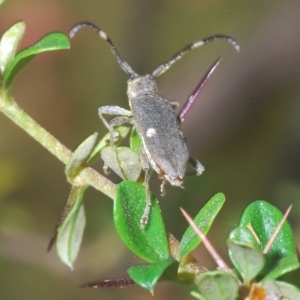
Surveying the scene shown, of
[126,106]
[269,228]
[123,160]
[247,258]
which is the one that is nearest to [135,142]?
[123,160]

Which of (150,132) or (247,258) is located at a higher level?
(150,132)

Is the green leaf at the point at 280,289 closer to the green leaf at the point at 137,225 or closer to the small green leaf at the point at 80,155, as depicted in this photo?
the green leaf at the point at 137,225

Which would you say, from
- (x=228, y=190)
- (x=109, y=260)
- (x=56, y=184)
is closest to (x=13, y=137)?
(x=56, y=184)

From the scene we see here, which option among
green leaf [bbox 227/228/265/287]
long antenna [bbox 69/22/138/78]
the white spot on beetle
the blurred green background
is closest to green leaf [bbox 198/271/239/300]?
green leaf [bbox 227/228/265/287]

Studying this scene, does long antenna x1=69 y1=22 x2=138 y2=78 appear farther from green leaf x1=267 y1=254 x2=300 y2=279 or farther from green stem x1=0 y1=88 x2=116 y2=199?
green leaf x1=267 y1=254 x2=300 y2=279

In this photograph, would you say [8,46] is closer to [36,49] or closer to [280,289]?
[36,49]

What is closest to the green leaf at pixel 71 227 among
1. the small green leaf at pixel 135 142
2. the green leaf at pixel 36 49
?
the small green leaf at pixel 135 142

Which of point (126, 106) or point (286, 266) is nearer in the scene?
point (286, 266)
